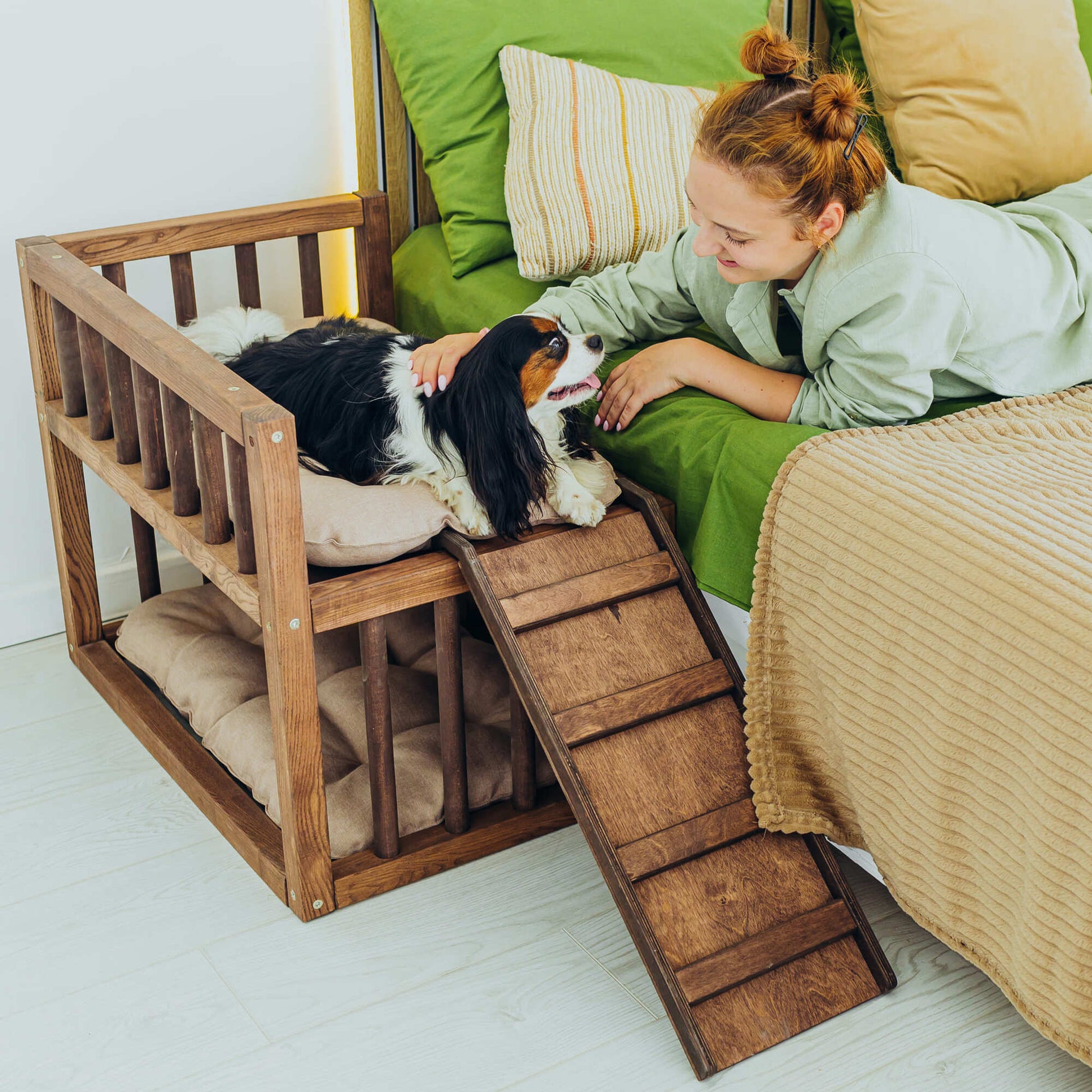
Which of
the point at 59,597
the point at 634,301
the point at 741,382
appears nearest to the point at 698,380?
the point at 741,382

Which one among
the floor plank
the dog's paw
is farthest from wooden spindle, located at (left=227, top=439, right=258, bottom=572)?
the floor plank

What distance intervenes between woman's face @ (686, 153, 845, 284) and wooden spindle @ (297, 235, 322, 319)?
0.69 meters

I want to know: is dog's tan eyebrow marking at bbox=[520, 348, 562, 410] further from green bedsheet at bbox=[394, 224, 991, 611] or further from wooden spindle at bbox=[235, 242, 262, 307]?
wooden spindle at bbox=[235, 242, 262, 307]

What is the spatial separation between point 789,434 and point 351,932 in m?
0.74

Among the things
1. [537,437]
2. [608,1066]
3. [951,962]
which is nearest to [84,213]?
[537,437]

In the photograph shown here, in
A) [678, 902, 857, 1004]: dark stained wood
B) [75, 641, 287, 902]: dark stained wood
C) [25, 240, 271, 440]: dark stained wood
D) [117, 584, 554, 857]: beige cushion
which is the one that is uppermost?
[25, 240, 271, 440]: dark stained wood

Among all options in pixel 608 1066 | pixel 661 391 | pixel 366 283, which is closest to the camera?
pixel 608 1066

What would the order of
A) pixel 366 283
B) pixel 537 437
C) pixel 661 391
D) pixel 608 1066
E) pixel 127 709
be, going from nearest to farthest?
pixel 608 1066 → pixel 537 437 → pixel 661 391 → pixel 127 709 → pixel 366 283

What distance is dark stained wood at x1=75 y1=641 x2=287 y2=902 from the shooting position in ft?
4.68

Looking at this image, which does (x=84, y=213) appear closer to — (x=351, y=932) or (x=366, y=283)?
(x=366, y=283)

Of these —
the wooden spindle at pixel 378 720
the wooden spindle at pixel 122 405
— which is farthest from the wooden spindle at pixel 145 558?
the wooden spindle at pixel 378 720

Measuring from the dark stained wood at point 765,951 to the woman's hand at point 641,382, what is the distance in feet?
2.01

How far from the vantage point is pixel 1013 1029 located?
4.07ft

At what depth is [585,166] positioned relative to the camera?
1.68 metres
